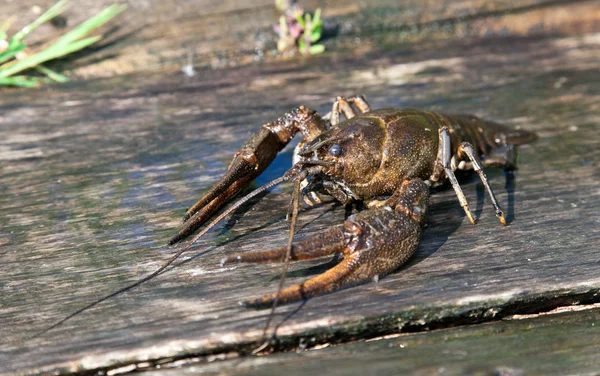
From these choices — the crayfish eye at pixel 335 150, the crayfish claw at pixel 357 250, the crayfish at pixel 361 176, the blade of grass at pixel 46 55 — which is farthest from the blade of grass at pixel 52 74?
the crayfish claw at pixel 357 250

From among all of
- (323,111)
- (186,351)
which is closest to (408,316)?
(186,351)

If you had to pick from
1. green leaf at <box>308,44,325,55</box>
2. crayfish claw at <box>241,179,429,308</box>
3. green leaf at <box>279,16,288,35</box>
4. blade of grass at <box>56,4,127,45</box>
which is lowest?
crayfish claw at <box>241,179,429,308</box>

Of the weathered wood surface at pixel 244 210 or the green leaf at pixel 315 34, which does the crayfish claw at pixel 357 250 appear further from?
the green leaf at pixel 315 34

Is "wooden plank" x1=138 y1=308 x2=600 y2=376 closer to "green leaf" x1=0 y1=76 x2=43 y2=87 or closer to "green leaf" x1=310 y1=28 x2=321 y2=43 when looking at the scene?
"green leaf" x1=0 y1=76 x2=43 y2=87

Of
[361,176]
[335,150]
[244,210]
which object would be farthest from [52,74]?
[361,176]

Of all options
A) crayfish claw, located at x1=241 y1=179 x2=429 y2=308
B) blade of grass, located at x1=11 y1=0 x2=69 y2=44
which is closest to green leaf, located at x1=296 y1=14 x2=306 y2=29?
blade of grass, located at x1=11 y1=0 x2=69 y2=44

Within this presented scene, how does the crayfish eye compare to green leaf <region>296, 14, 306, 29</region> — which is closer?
the crayfish eye
